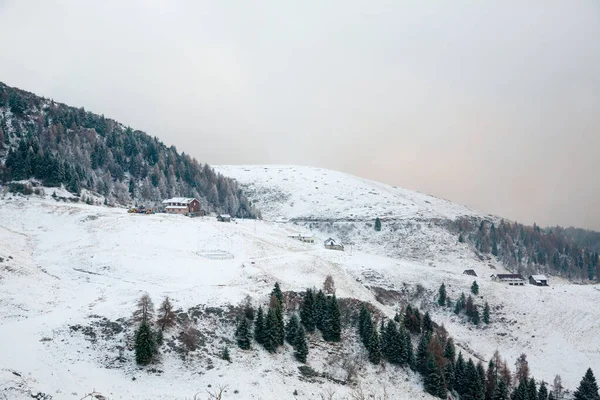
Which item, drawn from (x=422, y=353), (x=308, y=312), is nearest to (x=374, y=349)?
(x=422, y=353)

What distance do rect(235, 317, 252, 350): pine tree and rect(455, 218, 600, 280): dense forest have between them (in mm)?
114200

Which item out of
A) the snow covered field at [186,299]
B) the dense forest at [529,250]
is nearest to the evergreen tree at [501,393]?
the snow covered field at [186,299]

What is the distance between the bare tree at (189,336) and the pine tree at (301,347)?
12801 millimetres

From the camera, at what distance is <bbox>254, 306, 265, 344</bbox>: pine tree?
52.7 m

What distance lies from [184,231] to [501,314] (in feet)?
228

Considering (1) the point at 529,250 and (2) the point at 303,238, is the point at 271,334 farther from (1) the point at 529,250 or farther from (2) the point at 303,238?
(1) the point at 529,250

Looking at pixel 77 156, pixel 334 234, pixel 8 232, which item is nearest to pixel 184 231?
pixel 8 232

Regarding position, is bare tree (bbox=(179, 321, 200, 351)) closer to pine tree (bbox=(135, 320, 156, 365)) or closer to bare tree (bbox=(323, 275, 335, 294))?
pine tree (bbox=(135, 320, 156, 365))

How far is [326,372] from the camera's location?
50656 millimetres

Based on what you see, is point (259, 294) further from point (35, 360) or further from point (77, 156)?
point (77, 156)

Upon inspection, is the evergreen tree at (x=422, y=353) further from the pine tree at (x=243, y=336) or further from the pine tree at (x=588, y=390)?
the pine tree at (x=243, y=336)

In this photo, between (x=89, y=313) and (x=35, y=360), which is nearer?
(x=35, y=360)

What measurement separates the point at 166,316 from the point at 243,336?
10110 mm

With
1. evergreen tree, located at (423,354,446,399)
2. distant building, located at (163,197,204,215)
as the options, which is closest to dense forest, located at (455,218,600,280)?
distant building, located at (163,197,204,215)
